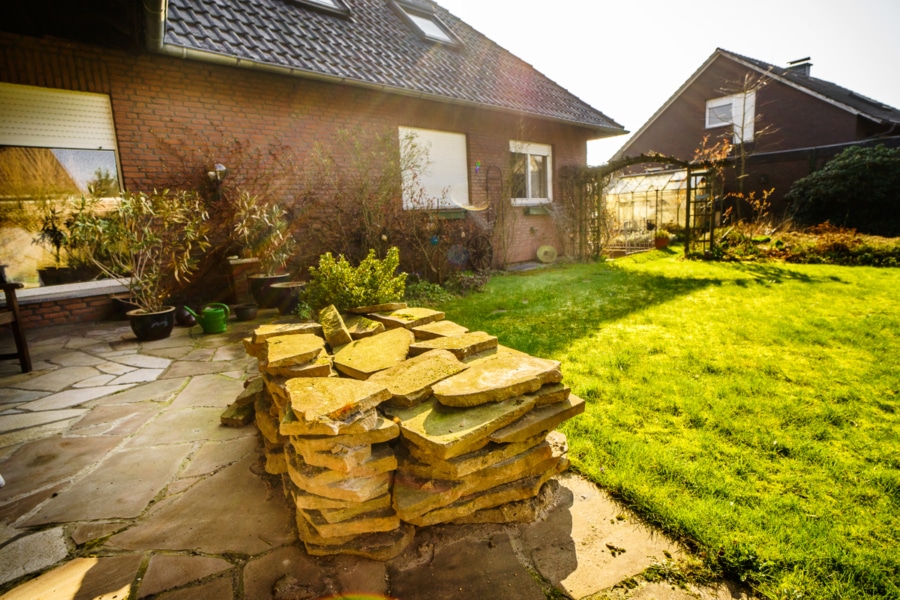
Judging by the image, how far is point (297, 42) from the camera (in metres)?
7.13

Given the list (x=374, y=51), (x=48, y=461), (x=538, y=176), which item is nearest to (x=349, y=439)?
(x=48, y=461)

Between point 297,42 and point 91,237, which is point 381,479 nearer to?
point 91,237

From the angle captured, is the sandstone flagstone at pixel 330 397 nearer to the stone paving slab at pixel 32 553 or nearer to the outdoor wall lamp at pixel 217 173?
the stone paving slab at pixel 32 553

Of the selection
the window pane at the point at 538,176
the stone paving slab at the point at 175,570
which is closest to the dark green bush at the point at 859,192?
the window pane at the point at 538,176

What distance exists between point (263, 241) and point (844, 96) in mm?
21060

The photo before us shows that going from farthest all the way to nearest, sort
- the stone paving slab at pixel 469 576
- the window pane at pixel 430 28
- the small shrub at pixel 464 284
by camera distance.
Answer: the window pane at pixel 430 28 < the small shrub at pixel 464 284 < the stone paving slab at pixel 469 576

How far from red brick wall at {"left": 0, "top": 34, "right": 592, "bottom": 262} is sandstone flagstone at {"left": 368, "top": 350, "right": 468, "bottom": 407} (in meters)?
5.51

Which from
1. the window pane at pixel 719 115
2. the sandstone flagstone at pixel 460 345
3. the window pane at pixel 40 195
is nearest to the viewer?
the sandstone flagstone at pixel 460 345

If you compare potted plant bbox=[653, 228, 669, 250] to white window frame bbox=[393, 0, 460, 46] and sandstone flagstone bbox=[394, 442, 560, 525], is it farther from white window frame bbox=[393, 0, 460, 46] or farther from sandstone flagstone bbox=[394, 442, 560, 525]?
sandstone flagstone bbox=[394, 442, 560, 525]

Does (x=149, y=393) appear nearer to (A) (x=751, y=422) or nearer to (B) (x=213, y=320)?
(B) (x=213, y=320)

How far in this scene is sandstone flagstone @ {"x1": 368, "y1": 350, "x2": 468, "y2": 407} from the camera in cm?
180

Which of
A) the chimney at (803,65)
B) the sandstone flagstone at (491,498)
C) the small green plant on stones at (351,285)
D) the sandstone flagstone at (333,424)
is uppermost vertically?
the chimney at (803,65)

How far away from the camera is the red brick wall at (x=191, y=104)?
5.16 meters

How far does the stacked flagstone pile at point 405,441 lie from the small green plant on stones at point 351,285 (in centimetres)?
108
